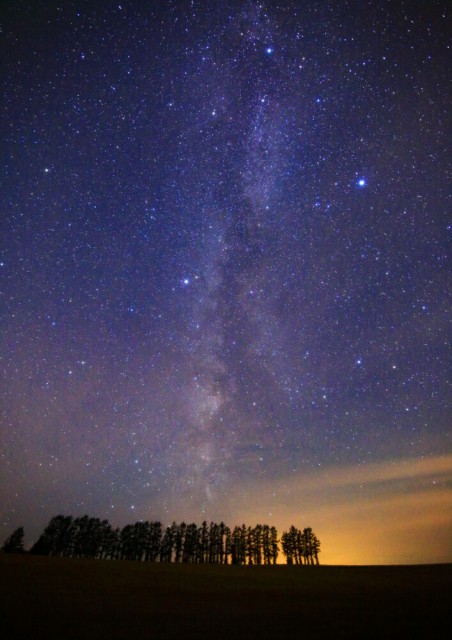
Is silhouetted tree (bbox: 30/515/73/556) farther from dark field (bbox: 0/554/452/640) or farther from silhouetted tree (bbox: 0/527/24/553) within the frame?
dark field (bbox: 0/554/452/640)

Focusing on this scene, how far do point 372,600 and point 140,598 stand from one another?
12.8 meters

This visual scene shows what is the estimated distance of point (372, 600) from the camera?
61.9ft

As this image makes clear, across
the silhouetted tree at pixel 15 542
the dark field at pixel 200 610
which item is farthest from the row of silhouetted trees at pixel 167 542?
the dark field at pixel 200 610

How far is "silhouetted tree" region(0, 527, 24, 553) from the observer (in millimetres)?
78438

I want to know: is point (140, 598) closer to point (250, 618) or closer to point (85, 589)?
point (85, 589)

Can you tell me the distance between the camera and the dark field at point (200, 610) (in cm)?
1114

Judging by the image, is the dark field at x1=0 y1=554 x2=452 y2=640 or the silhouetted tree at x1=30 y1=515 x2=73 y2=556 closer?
the dark field at x1=0 y1=554 x2=452 y2=640

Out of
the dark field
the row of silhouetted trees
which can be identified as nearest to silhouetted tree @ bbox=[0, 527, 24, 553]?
the row of silhouetted trees

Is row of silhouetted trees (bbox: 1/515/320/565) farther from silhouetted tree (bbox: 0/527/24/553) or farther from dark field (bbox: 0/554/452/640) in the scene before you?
dark field (bbox: 0/554/452/640)

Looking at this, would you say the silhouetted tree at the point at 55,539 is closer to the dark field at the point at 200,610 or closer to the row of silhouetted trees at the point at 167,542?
the row of silhouetted trees at the point at 167,542

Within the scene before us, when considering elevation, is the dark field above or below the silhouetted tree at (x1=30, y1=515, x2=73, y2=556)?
below

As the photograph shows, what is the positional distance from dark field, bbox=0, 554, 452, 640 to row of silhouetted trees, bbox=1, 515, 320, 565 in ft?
239

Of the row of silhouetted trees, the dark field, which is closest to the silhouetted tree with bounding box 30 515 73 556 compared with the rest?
the row of silhouetted trees

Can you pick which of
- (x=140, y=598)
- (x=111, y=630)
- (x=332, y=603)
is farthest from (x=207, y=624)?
(x=332, y=603)
